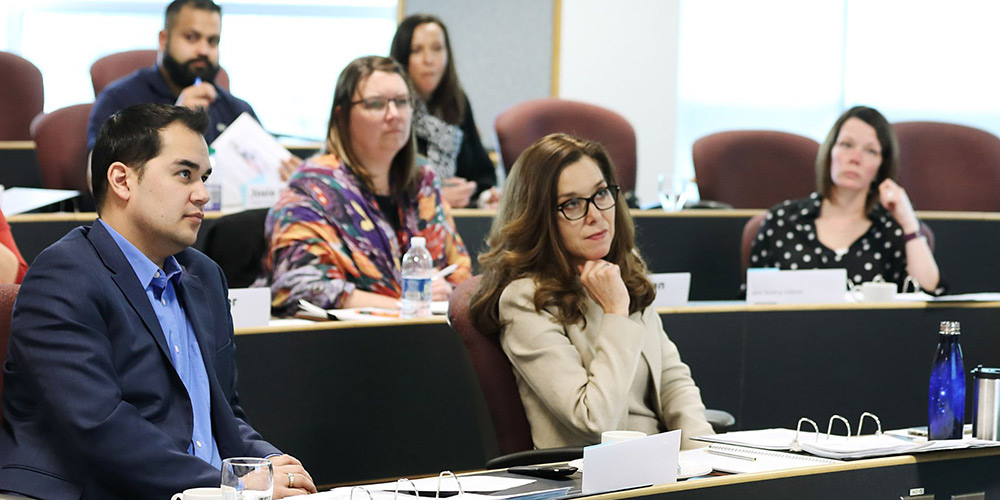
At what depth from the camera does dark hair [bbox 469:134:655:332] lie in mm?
2359

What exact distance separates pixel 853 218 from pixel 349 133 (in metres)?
1.74

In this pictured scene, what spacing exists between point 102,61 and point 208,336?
3.43 m

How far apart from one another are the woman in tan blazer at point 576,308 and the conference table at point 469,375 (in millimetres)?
150

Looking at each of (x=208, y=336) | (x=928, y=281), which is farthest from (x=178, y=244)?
(x=928, y=281)

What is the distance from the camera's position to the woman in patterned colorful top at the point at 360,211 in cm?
310

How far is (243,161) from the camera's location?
12.9 feet

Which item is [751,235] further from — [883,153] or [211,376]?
[211,376]

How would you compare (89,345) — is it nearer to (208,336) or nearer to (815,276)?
(208,336)

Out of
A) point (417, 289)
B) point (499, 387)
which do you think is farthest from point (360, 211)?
point (499, 387)

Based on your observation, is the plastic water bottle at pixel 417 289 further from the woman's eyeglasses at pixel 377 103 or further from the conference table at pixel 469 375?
the woman's eyeglasses at pixel 377 103

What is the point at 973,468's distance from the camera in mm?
2041

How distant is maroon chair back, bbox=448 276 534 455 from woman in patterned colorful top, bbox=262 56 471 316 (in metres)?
0.78

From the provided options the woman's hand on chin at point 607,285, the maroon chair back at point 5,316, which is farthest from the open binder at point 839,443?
the maroon chair back at point 5,316

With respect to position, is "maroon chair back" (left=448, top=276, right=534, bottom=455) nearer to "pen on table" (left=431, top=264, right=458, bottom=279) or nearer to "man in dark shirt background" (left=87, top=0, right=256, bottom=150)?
"pen on table" (left=431, top=264, right=458, bottom=279)
